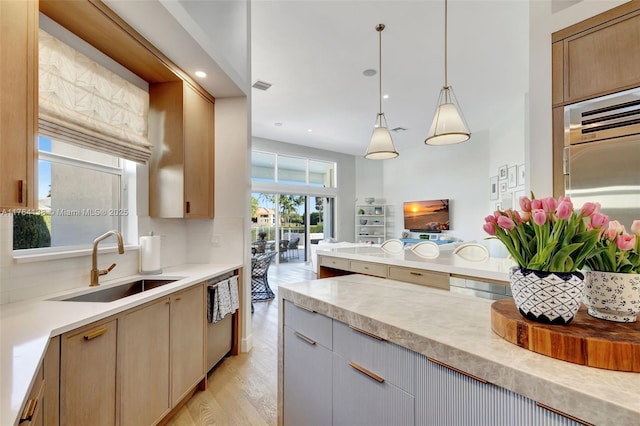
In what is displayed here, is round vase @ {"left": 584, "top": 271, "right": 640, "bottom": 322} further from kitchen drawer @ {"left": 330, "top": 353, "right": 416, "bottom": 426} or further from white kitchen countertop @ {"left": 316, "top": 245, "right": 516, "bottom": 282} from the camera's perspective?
white kitchen countertop @ {"left": 316, "top": 245, "right": 516, "bottom": 282}

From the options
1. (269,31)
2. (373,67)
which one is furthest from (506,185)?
(269,31)

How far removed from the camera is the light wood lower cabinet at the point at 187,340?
199 cm

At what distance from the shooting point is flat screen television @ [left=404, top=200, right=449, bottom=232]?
8.39 m

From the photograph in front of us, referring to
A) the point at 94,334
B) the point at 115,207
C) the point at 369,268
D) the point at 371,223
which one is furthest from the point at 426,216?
the point at 94,334

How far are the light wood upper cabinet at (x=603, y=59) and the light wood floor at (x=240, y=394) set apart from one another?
2.93 meters

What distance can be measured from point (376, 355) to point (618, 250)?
785 mm

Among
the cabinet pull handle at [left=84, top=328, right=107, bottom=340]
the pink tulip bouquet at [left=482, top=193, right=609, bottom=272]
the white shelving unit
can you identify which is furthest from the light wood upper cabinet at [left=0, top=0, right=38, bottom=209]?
the white shelving unit

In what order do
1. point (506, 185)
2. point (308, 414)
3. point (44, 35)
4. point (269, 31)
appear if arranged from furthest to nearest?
1. point (506, 185)
2. point (269, 31)
3. point (44, 35)
4. point (308, 414)

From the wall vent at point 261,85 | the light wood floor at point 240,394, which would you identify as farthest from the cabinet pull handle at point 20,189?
the wall vent at point 261,85

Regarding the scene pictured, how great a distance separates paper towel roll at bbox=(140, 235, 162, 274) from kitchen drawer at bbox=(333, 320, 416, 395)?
185 centimetres

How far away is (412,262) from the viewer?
8.89 ft

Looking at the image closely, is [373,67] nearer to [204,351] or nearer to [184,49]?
[184,49]

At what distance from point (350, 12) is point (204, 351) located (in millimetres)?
3546

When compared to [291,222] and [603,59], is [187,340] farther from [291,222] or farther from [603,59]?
[291,222]
